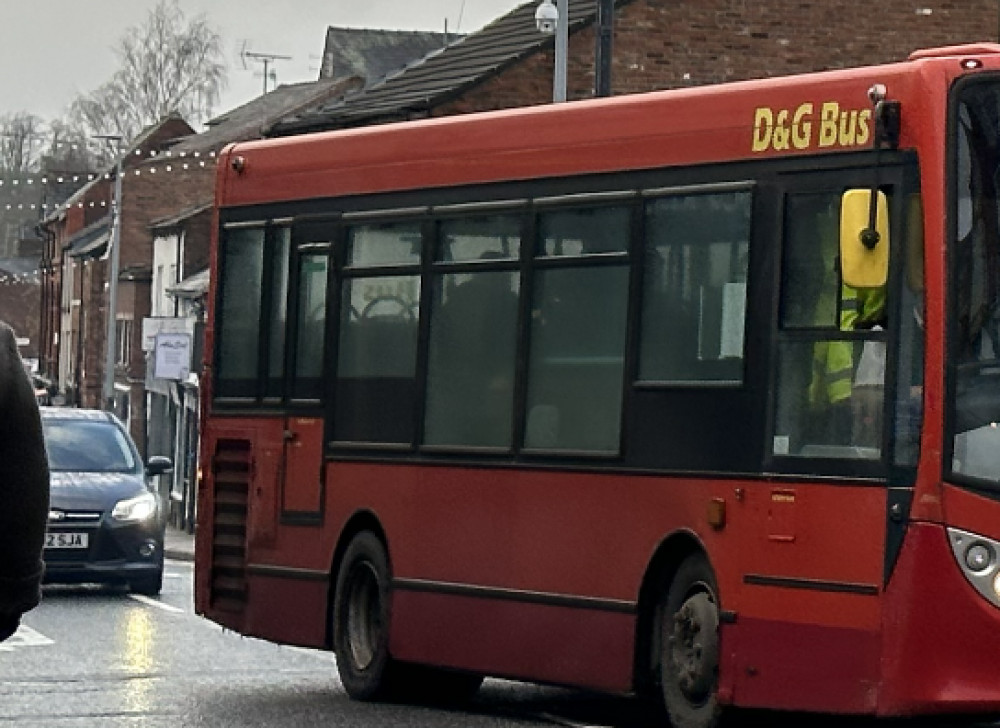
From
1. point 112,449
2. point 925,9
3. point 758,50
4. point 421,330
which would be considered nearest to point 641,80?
point 758,50

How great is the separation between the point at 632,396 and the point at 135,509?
42.2 feet

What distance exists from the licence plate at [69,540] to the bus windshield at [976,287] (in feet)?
46.9

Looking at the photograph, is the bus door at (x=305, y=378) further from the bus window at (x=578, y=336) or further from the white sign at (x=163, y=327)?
the white sign at (x=163, y=327)

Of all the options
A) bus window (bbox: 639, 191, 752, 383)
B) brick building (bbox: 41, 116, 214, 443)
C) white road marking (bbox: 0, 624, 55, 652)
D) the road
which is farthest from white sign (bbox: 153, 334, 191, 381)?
bus window (bbox: 639, 191, 752, 383)

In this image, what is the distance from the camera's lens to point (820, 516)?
420 inches

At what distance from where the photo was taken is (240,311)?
15.2 meters

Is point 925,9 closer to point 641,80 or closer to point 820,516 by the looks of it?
point 641,80

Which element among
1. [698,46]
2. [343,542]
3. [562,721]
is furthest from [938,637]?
[698,46]

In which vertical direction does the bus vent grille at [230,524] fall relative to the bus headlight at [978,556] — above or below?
below

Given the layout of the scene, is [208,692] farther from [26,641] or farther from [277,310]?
[26,641]

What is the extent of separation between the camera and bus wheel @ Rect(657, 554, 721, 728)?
11.0 metres

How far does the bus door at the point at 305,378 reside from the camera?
14359 millimetres

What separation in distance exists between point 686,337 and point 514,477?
147cm

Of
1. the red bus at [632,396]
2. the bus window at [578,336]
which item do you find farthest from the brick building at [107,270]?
the bus window at [578,336]
